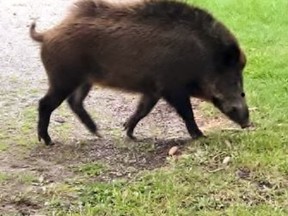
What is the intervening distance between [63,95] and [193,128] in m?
1.00

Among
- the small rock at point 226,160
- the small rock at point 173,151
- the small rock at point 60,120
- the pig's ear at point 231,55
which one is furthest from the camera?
the small rock at point 60,120

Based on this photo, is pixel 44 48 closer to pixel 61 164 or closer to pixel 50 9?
pixel 61 164

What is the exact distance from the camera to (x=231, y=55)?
6.32 meters

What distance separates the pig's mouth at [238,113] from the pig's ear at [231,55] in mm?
321

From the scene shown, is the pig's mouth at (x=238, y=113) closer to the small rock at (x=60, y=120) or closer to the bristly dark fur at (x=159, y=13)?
the bristly dark fur at (x=159, y=13)

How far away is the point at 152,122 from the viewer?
23.3 ft

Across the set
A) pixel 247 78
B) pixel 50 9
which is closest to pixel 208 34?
pixel 247 78

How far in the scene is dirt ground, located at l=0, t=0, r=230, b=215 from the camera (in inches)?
213

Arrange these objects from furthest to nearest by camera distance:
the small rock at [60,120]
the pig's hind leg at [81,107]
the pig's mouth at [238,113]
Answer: the small rock at [60,120], the pig's hind leg at [81,107], the pig's mouth at [238,113]

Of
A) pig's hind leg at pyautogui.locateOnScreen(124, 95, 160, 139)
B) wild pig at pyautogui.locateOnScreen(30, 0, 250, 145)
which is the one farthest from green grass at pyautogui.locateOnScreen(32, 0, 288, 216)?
pig's hind leg at pyautogui.locateOnScreen(124, 95, 160, 139)

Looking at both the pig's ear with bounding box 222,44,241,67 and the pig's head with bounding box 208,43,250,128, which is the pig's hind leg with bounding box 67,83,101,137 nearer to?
the pig's head with bounding box 208,43,250,128

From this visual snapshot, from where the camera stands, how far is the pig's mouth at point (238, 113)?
6477mm

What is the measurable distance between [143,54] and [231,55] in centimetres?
67

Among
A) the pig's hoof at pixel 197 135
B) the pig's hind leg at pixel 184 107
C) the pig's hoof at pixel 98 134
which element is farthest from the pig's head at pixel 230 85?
the pig's hoof at pixel 98 134
